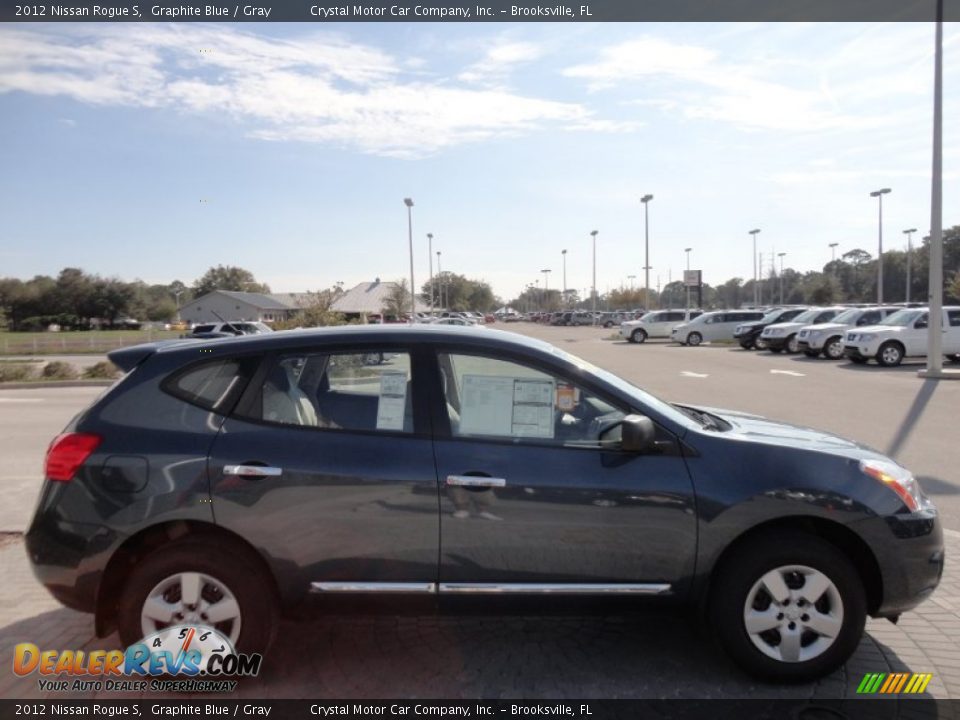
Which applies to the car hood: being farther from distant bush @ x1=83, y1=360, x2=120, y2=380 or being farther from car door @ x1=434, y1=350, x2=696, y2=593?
distant bush @ x1=83, y1=360, x2=120, y2=380

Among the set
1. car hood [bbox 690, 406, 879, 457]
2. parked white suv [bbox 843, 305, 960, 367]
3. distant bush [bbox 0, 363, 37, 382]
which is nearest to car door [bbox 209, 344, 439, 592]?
car hood [bbox 690, 406, 879, 457]

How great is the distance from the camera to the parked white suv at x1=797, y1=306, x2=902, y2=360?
23984 mm

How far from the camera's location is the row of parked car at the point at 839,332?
20734 mm

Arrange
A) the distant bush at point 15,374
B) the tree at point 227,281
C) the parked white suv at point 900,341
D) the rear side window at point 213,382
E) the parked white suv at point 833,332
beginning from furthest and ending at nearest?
the tree at point 227,281 → the parked white suv at point 833,332 → the parked white suv at point 900,341 → the distant bush at point 15,374 → the rear side window at point 213,382

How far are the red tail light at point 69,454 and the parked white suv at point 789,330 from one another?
87.5 feet

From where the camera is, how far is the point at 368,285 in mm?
69438

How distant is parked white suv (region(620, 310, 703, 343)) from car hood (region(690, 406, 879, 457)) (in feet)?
121

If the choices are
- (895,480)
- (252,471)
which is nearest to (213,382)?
(252,471)

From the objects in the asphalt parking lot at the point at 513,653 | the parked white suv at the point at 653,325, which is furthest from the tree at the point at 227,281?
the asphalt parking lot at the point at 513,653

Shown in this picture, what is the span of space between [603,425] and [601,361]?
2117 cm

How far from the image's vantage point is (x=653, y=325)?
1596 inches

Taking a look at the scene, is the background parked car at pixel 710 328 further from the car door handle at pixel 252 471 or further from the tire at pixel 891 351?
the car door handle at pixel 252 471

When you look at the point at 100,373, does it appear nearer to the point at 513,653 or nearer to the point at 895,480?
the point at 513,653

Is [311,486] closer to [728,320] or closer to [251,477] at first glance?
[251,477]
